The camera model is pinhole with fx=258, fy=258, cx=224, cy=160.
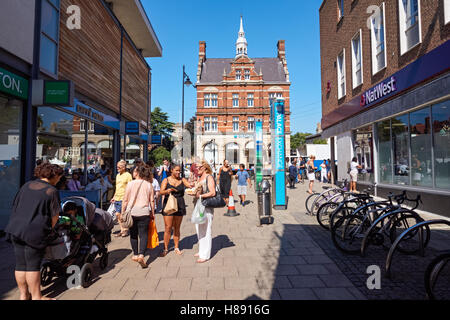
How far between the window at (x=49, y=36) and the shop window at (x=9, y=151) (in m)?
1.60

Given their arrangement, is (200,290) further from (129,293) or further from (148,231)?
(148,231)

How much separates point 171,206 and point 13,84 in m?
5.22

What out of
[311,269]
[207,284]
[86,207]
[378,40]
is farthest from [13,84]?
[378,40]

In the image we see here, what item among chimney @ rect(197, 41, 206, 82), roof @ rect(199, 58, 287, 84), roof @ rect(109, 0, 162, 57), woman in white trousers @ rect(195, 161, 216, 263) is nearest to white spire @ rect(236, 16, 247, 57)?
roof @ rect(199, 58, 287, 84)

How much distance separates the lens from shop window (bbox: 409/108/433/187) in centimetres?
834

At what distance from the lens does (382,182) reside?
11562 millimetres

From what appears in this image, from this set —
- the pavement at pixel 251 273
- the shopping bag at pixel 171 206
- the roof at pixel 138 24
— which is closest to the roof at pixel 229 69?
the roof at pixel 138 24

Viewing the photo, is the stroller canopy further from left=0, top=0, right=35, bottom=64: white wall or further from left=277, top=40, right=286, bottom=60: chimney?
left=277, top=40, right=286, bottom=60: chimney

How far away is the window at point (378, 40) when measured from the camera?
10773 millimetres

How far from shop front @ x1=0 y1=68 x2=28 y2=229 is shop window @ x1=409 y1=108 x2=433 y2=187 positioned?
11874 mm

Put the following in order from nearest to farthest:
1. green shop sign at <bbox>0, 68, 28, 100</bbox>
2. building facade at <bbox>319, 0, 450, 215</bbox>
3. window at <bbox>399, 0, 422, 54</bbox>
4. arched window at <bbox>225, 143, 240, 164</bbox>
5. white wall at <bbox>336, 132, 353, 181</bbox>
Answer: green shop sign at <bbox>0, 68, 28, 100</bbox>, building facade at <bbox>319, 0, 450, 215</bbox>, window at <bbox>399, 0, 422, 54</bbox>, white wall at <bbox>336, 132, 353, 181</bbox>, arched window at <bbox>225, 143, 240, 164</bbox>
